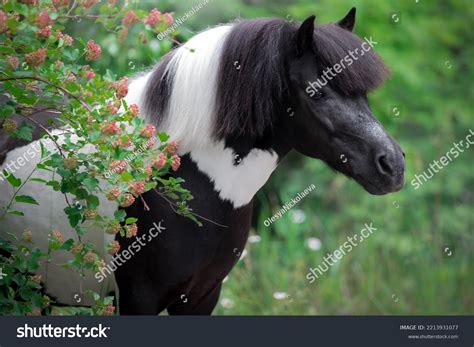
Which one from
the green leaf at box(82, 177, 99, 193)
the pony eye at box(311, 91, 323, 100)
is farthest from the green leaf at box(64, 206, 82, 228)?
the pony eye at box(311, 91, 323, 100)

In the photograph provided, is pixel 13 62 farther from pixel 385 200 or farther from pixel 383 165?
pixel 385 200

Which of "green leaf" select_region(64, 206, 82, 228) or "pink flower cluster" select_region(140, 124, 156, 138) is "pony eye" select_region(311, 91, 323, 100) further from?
"green leaf" select_region(64, 206, 82, 228)

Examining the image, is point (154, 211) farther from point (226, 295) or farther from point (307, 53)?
point (226, 295)

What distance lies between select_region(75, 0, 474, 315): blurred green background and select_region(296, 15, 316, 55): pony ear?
1567mm

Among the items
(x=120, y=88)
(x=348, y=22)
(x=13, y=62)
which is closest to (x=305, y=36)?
(x=348, y=22)

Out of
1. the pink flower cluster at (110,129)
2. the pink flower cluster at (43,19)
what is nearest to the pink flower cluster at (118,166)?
the pink flower cluster at (110,129)

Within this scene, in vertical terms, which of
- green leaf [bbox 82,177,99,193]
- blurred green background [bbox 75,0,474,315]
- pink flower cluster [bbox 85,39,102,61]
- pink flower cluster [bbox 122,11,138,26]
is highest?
pink flower cluster [bbox 122,11,138,26]

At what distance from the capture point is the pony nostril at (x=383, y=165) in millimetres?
2787

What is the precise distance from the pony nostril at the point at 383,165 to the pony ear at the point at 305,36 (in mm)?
510

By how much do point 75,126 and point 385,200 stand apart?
426 centimetres

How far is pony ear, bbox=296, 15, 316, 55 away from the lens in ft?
9.21

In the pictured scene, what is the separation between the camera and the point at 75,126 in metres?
2.58
